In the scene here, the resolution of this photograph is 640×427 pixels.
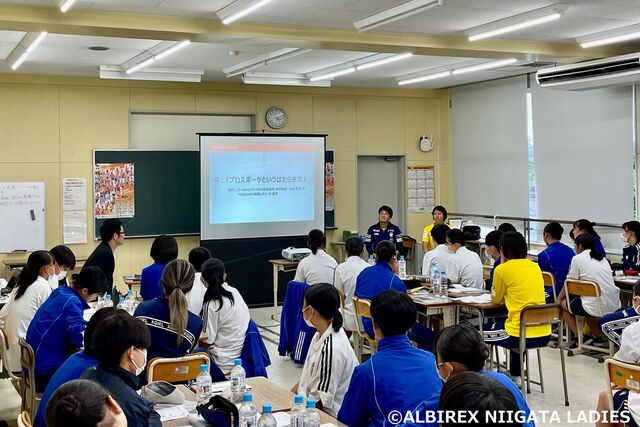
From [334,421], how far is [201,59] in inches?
246

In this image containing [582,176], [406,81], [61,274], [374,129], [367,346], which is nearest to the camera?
[61,274]

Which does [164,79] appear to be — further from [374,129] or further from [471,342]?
[471,342]

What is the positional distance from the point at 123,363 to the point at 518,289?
3.78m

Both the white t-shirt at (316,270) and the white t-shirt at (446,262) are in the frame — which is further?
the white t-shirt at (446,262)

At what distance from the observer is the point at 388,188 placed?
1207 centimetres

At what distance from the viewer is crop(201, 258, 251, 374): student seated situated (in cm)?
489

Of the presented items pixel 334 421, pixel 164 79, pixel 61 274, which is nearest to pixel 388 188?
pixel 164 79

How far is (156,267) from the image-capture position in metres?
6.09

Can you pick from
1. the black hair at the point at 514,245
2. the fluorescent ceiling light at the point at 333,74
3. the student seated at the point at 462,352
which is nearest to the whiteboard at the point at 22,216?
the fluorescent ceiling light at the point at 333,74

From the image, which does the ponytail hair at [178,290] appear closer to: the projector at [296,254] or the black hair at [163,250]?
the black hair at [163,250]

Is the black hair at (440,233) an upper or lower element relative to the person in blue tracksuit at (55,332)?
upper

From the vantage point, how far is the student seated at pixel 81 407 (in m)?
2.06

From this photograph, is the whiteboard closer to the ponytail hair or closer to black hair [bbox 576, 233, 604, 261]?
the ponytail hair

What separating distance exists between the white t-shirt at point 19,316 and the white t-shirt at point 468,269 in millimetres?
3876
